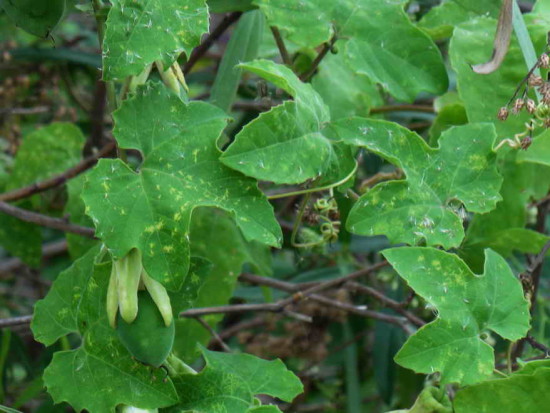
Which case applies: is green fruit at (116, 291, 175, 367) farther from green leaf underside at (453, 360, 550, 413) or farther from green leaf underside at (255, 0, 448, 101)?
green leaf underside at (255, 0, 448, 101)

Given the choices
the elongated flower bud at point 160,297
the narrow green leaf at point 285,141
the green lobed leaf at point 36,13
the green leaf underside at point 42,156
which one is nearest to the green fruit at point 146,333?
the elongated flower bud at point 160,297

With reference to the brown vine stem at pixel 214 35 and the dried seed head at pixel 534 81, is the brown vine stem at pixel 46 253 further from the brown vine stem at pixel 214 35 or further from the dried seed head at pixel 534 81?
the dried seed head at pixel 534 81

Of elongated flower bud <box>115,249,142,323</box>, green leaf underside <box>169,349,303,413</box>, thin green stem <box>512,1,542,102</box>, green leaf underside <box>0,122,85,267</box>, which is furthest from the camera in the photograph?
green leaf underside <box>0,122,85,267</box>

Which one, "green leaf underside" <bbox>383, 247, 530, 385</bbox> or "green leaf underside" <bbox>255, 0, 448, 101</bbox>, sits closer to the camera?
"green leaf underside" <bbox>383, 247, 530, 385</bbox>

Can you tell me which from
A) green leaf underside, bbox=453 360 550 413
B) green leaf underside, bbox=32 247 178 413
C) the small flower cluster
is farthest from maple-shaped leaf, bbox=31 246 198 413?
the small flower cluster

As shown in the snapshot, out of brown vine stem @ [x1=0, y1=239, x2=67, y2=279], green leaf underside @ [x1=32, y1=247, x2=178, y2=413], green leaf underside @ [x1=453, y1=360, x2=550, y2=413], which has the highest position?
green leaf underside @ [x1=453, y1=360, x2=550, y2=413]

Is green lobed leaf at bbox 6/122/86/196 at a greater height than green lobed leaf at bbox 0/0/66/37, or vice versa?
green lobed leaf at bbox 0/0/66/37

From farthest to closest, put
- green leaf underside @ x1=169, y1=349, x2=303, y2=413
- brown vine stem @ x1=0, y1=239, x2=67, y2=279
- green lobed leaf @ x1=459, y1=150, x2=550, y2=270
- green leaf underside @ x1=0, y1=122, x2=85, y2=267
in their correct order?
brown vine stem @ x1=0, y1=239, x2=67, y2=279
green leaf underside @ x1=0, y1=122, x2=85, y2=267
green lobed leaf @ x1=459, y1=150, x2=550, y2=270
green leaf underside @ x1=169, y1=349, x2=303, y2=413

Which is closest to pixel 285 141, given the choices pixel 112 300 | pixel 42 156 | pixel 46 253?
pixel 112 300
